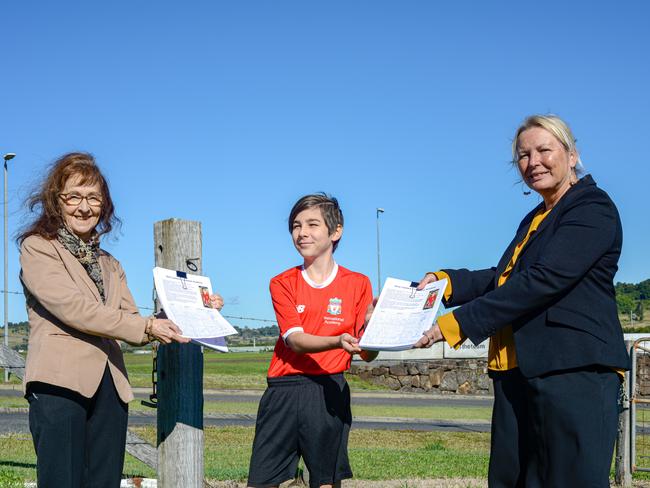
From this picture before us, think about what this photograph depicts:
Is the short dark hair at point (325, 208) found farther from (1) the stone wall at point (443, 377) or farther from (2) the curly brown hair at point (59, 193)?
(1) the stone wall at point (443, 377)

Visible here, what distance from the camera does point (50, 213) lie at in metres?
4.20

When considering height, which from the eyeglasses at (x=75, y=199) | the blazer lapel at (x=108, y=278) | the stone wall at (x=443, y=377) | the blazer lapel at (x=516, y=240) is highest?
the eyeglasses at (x=75, y=199)

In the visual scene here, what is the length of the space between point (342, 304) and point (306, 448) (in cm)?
81

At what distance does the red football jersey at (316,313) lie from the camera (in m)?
4.71

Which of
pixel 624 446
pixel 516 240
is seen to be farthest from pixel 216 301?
pixel 624 446

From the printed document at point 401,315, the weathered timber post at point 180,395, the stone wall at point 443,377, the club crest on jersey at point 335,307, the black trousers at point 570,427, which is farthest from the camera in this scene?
the stone wall at point 443,377

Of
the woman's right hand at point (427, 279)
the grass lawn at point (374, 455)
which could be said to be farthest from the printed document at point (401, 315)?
the grass lawn at point (374, 455)

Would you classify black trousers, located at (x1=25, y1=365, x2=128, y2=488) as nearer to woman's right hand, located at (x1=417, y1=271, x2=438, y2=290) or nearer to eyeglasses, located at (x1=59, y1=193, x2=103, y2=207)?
eyeglasses, located at (x1=59, y1=193, x2=103, y2=207)

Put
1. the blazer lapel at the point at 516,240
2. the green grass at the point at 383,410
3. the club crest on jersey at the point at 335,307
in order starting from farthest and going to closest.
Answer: the green grass at the point at 383,410 → the club crest on jersey at the point at 335,307 → the blazer lapel at the point at 516,240

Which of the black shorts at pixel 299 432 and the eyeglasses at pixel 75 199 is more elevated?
the eyeglasses at pixel 75 199

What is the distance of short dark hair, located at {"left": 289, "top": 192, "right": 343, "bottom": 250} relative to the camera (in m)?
4.84

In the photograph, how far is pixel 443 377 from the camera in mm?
27922

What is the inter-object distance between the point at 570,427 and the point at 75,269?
2.39 m

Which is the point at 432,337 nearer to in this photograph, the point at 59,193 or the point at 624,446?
the point at 59,193
